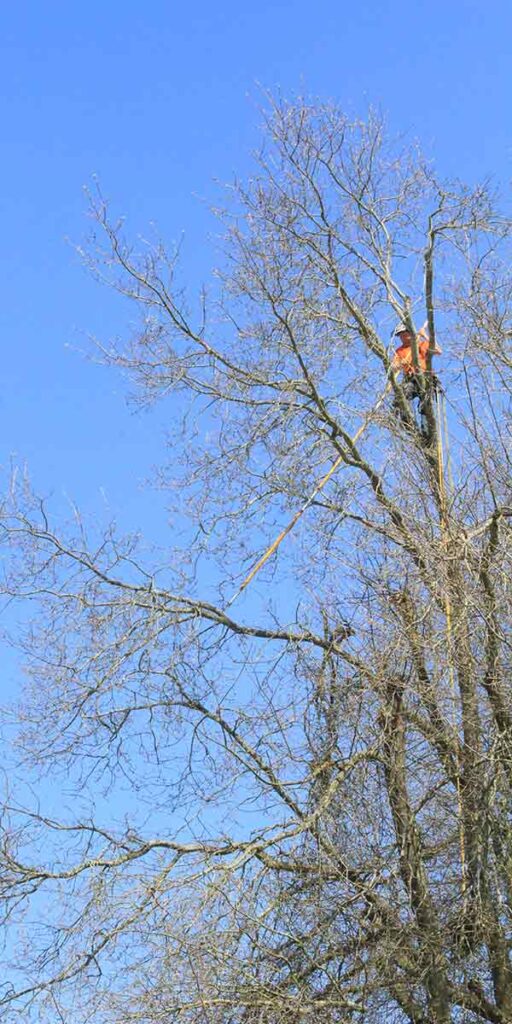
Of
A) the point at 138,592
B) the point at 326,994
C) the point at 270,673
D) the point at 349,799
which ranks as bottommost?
the point at 326,994

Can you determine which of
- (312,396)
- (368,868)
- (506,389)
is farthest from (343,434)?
(368,868)

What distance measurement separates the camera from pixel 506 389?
10883 mm

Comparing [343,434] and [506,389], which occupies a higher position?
[343,434]

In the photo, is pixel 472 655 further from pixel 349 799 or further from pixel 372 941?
pixel 372 941

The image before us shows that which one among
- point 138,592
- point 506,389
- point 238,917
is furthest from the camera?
point 138,592

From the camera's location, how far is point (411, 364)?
503 inches

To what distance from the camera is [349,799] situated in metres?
10.5

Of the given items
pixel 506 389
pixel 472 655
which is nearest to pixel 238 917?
pixel 472 655

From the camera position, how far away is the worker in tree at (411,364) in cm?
1273

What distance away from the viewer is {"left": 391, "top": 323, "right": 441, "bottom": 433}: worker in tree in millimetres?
12734

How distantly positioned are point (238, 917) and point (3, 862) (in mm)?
1802

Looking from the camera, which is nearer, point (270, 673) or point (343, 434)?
point (270, 673)

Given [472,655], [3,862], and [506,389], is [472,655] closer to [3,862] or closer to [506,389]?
[506,389]

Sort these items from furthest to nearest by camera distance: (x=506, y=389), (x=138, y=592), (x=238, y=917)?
(x=138, y=592) < (x=506, y=389) < (x=238, y=917)
